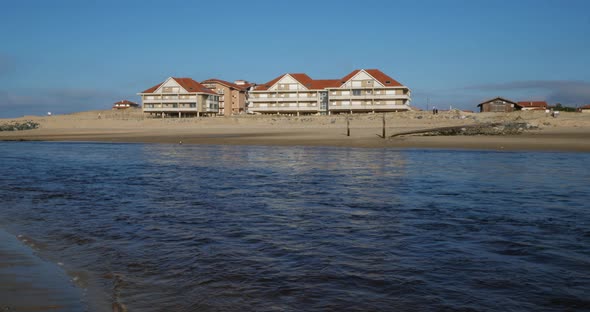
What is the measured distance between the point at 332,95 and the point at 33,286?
84058 millimetres

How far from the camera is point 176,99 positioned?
9481 cm

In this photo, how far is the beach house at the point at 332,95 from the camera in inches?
3354

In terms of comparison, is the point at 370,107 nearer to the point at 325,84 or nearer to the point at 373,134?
the point at 325,84

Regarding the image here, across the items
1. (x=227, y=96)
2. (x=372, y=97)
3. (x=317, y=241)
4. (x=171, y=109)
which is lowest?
(x=317, y=241)

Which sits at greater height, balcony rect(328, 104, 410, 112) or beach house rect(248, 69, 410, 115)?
beach house rect(248, 69, 410, 115)

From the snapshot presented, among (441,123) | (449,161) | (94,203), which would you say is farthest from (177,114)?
(94,203)

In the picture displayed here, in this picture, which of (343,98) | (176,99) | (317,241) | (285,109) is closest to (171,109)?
(176,99)

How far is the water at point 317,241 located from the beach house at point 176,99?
268ft

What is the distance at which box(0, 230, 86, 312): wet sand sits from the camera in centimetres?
432

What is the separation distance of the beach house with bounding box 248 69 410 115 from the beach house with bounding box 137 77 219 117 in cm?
1013

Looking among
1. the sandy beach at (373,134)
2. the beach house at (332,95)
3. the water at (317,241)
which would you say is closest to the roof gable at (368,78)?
the beach house at (332,95)

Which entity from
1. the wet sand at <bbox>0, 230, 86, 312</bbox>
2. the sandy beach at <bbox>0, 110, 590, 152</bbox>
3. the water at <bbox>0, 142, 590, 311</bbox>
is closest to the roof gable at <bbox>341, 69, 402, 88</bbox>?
the sandy beach at <bbox>0, 110, 590, 152</bbox>

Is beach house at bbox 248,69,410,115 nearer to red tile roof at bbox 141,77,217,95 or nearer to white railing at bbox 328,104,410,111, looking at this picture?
white railing at bbox 328,104,410,111

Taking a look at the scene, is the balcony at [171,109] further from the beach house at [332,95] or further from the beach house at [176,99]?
the beach house at [332,95]
